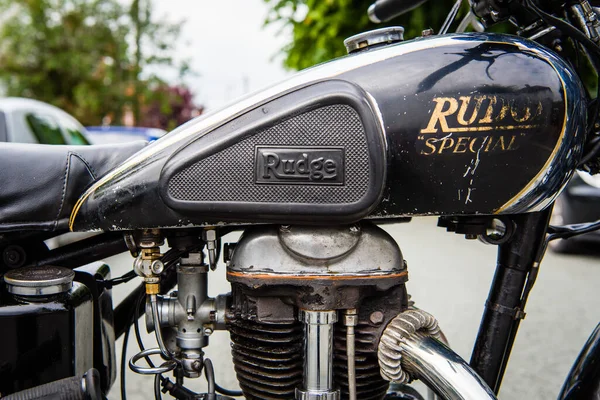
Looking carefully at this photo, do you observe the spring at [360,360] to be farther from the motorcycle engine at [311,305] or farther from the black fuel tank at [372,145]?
the black fuel tank at [372,145]

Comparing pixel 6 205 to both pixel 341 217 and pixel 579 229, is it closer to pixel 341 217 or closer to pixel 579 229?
pixel 341 217

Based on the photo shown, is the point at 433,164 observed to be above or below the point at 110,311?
above

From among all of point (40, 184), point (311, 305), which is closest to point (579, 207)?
point (311, 305)

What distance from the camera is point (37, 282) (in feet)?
3.80

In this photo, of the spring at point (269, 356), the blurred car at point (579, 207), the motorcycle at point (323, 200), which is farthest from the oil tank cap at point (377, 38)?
the blurred car at point (579, 207)

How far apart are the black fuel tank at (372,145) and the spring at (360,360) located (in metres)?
0.27

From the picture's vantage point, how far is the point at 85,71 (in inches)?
830

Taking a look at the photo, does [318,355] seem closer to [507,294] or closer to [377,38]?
[507,294]

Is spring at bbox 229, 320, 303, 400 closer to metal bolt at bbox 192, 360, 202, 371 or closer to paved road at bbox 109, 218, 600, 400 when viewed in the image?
metal bolt at bbox 192, 360, 202, 371

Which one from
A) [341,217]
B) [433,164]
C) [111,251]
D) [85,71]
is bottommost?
[111,251]

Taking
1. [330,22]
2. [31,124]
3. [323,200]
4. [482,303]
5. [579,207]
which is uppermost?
[330,22]

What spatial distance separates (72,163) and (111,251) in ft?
1.00

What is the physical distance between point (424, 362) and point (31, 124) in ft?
17.9

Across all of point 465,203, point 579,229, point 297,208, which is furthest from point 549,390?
point 297,208
